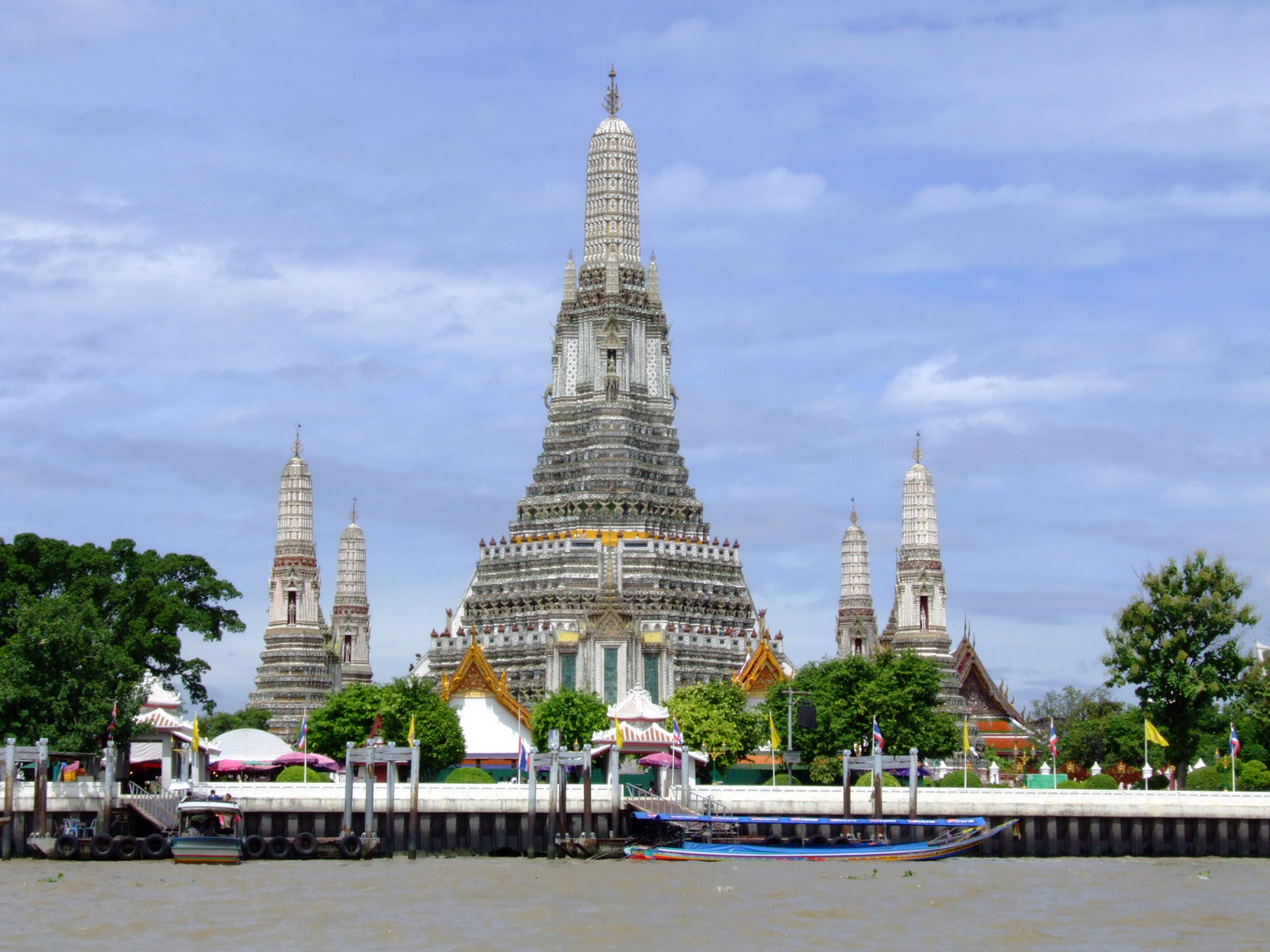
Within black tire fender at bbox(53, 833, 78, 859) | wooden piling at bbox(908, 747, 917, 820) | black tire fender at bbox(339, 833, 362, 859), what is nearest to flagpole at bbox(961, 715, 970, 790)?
wooden piling at bbox(908, 747, 917, 820)

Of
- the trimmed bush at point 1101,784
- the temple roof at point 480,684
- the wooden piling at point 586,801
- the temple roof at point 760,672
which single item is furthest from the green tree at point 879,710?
the wooden piling at point 586,801

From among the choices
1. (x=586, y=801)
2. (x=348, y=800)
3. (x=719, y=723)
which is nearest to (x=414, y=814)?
(x=348, y=800)

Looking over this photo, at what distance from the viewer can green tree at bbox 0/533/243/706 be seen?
9381cm

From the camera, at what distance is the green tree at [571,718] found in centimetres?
9562

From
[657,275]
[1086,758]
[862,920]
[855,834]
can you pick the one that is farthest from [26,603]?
[1086,758]

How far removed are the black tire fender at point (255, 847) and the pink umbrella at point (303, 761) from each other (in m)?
17.9

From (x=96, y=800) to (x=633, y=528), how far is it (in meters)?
49.9

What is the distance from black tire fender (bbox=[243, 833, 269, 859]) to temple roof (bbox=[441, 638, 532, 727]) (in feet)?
106

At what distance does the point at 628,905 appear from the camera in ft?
192

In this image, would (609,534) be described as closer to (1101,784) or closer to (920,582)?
(920,582)

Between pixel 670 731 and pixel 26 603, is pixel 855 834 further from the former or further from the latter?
pixel 26 603

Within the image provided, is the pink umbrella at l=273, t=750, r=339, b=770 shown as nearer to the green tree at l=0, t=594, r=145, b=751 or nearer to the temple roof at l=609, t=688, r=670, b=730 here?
the green tree at l=0, t=594, r=145, b=751

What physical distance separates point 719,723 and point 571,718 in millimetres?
6040

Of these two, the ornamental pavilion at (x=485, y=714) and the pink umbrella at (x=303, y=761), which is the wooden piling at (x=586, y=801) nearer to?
the pink umbrella at (x=303, y=761)
